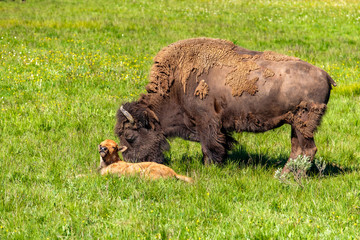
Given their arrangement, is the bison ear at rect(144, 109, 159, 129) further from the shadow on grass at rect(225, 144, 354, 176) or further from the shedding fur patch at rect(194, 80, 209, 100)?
the shadow on grass at rect(225, 144, 354, 176)

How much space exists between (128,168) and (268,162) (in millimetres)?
2563

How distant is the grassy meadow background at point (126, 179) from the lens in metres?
4.85

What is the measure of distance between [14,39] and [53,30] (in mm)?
2154

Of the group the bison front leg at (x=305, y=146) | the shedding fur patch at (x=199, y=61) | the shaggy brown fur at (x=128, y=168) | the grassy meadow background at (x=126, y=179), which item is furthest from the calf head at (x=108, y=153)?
the bison front leg at (x=305, y=146)

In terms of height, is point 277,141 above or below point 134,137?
below

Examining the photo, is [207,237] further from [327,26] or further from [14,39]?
[327,26]

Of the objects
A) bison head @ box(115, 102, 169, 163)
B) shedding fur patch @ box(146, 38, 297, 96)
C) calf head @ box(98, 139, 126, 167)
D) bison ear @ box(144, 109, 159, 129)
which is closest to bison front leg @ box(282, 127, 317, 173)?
shedding fur patch @ box(146, 38, 297, 96)

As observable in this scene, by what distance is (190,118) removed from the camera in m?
7.15

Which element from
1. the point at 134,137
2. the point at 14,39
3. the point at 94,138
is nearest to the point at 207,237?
the point at 134,137

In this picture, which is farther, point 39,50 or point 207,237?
point 39,50

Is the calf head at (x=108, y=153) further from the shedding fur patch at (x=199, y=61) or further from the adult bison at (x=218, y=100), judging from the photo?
the shedding fur patch at (x=199, y=61)

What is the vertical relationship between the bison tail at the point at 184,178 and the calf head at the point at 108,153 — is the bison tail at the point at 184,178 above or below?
below

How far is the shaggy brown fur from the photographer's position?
20.0 feet

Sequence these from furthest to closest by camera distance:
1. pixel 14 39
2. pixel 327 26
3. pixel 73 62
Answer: pixel 327 26, pixel 14 39, pixel 73 62
